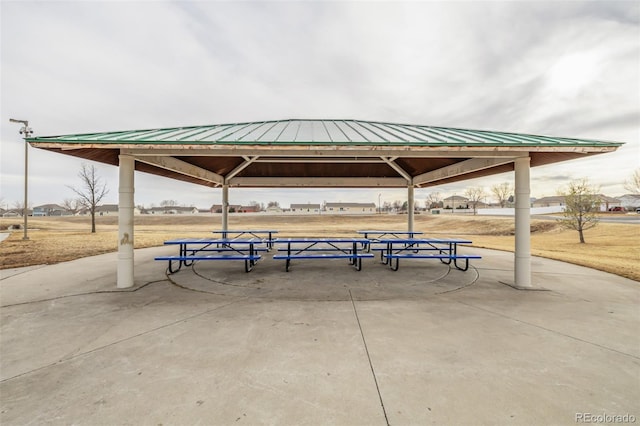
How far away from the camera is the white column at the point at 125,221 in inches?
234

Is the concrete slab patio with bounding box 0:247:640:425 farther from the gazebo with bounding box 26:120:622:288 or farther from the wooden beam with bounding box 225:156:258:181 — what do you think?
the wooden beam with bounding box 225:156:258:181

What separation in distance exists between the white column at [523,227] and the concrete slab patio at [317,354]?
0.67 meters

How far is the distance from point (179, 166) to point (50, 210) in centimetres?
14678

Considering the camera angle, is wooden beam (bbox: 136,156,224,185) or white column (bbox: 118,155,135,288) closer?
white column (bbox: 118,155,135,288)

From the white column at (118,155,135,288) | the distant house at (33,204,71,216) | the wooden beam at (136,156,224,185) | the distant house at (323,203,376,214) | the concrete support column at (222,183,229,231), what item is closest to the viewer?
the white column at (118,155,135,288)

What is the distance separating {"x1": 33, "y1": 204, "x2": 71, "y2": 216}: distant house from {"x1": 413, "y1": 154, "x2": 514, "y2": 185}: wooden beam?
136 metres

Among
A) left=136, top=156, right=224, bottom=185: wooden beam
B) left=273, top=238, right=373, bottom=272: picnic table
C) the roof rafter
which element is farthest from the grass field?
left=273, top=238, right=373, bottom=272: picnic table

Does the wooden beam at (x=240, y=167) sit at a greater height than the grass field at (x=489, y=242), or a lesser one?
greater

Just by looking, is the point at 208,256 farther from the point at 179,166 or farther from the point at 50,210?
the point at 50,210

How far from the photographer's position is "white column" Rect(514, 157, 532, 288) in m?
6.13

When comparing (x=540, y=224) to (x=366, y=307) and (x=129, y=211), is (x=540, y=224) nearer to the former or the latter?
(x=366, y=307)

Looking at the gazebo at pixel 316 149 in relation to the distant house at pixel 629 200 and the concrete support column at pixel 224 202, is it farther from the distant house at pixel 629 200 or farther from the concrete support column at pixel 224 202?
the distant house at pixel 629 200

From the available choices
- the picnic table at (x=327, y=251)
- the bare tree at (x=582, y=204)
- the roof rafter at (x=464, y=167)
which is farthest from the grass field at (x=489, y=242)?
the picnic table at (x=327, y=251)

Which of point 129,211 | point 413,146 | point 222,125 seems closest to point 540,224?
point 413,146
